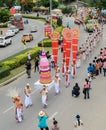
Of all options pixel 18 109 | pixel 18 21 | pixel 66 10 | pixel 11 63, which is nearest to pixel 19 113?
pixel 18 109

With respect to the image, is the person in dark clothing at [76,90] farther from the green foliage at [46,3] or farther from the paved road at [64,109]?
the green foliage at [46,3]

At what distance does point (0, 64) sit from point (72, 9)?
88.6 meters

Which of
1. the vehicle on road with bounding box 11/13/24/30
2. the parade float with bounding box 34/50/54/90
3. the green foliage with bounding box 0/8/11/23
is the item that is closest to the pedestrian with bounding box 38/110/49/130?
the parade float with bounding box 34/50/54/90

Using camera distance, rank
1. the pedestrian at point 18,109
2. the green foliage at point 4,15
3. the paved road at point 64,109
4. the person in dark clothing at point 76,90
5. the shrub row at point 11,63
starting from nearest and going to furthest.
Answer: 1. the paved road at point 64,109
2. the pedestrian at point 18,109
3. the person in dark clothing at point 76,90
4. the shrub row at point 11,63
5. the green foliage at point 4,15

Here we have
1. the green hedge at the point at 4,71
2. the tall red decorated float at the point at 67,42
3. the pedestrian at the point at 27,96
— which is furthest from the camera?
the tall red decorated float at the point at 67,42

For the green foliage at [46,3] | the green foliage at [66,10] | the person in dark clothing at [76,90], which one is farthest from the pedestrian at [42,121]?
the green foliage at [46,3]

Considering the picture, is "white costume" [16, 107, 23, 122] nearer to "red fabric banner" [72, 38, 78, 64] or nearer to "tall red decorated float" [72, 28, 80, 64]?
"red fabric banner" [72, 38, 78, 64]

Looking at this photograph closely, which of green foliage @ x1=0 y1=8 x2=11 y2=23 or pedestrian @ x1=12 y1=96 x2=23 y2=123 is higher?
pedestrian @ x1=12 y1=96 x2=23 y2=123

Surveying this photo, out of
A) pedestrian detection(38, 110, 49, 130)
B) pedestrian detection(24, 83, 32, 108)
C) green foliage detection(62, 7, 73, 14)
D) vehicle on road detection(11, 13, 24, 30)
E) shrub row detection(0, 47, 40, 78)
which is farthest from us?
green foliage detection(62, 7, 73, 14)

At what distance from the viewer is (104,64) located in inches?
A: 1256

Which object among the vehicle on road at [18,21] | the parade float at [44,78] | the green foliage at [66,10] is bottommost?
the green foliage at [66,10]

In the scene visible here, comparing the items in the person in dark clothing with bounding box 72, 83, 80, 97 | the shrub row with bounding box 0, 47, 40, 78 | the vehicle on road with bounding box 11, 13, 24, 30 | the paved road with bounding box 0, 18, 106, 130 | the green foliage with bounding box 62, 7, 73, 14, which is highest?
the person in dark clothing with bounding box 72, 83, 80, 97

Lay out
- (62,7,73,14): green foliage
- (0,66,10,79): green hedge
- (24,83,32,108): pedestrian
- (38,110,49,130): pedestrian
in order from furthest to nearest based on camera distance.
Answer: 1. (62,7,73,14): green foliage
2. (0,66,10,79): green hedge
3. (24,83,32,108): pedestrian
4. (38,110,49,130): pedestrian

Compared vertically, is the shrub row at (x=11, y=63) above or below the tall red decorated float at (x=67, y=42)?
below
